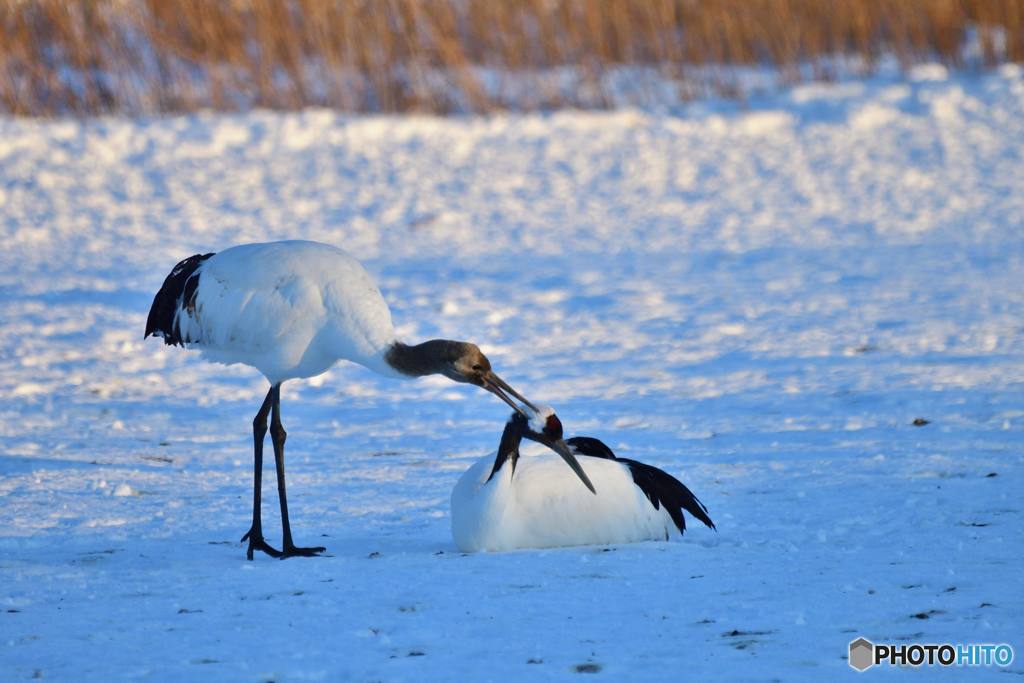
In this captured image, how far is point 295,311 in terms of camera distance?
16.5 feet

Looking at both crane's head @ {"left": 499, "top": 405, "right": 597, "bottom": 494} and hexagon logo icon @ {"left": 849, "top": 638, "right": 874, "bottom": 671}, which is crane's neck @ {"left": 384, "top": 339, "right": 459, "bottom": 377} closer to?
crane's head @ {"left": 499, "top": 405, "right": 597, "bottom": 494}

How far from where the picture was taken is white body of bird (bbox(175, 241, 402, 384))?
5.06 meters

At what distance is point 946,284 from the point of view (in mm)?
8688

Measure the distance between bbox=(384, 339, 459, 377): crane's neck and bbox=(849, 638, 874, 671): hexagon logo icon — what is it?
186 centimetres

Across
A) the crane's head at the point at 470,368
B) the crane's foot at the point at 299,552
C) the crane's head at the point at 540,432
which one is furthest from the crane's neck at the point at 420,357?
the crane's foot at the point at 299,552

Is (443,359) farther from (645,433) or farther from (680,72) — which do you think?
(680,72)

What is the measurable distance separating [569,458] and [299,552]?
0.95 meters

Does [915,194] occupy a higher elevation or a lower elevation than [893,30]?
lower

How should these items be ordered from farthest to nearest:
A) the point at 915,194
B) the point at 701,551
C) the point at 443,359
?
the point at 915,194 → the point at 443,359 → the point at 701,551

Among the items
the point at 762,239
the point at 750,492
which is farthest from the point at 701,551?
the point at 762,239

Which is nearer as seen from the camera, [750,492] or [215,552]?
[215,552]

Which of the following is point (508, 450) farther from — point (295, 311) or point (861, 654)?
point (861, 654)

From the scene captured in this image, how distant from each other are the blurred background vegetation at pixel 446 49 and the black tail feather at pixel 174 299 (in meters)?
7.47

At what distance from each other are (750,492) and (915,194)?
20.0ft
